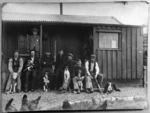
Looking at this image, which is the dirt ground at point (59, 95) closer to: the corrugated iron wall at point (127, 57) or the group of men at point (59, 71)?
the group of men at point (59, 71)

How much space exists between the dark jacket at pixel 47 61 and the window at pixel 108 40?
80cm

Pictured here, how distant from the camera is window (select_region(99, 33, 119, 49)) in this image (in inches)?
161

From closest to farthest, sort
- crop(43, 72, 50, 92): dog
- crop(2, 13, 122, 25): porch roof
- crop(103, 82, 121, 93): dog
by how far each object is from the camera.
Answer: crop(2, 13, 122, 25): porch roof
crop(43, 72, 50, 92): dog
crop(103, 82, 121, 93): dog

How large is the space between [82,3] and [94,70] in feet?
3.50

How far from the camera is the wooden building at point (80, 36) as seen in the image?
3.91m

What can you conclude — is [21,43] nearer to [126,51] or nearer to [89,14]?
[89,14]

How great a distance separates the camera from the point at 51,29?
3982 millimetres

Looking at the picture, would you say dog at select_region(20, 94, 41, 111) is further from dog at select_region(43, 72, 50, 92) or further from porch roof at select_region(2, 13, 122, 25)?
porch roof at select_region(2, 13, 122, 25)

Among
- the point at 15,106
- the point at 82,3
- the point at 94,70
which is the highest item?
the point at 82,3

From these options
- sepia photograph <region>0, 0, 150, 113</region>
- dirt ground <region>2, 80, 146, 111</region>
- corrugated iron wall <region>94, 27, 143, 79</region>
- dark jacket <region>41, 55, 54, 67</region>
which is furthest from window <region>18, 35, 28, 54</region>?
corrugated iron wall <region>94, 27, 143, 79</region>

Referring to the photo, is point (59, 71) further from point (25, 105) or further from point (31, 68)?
point (25, 105)

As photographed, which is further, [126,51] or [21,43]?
[126,51]

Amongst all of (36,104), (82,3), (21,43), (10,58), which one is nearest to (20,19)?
(21,43)

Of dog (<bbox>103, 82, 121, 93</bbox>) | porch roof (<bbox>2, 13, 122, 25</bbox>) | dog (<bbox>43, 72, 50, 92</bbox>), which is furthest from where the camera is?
dog (<bbox>103, 82, 121, 93</bbox>)
